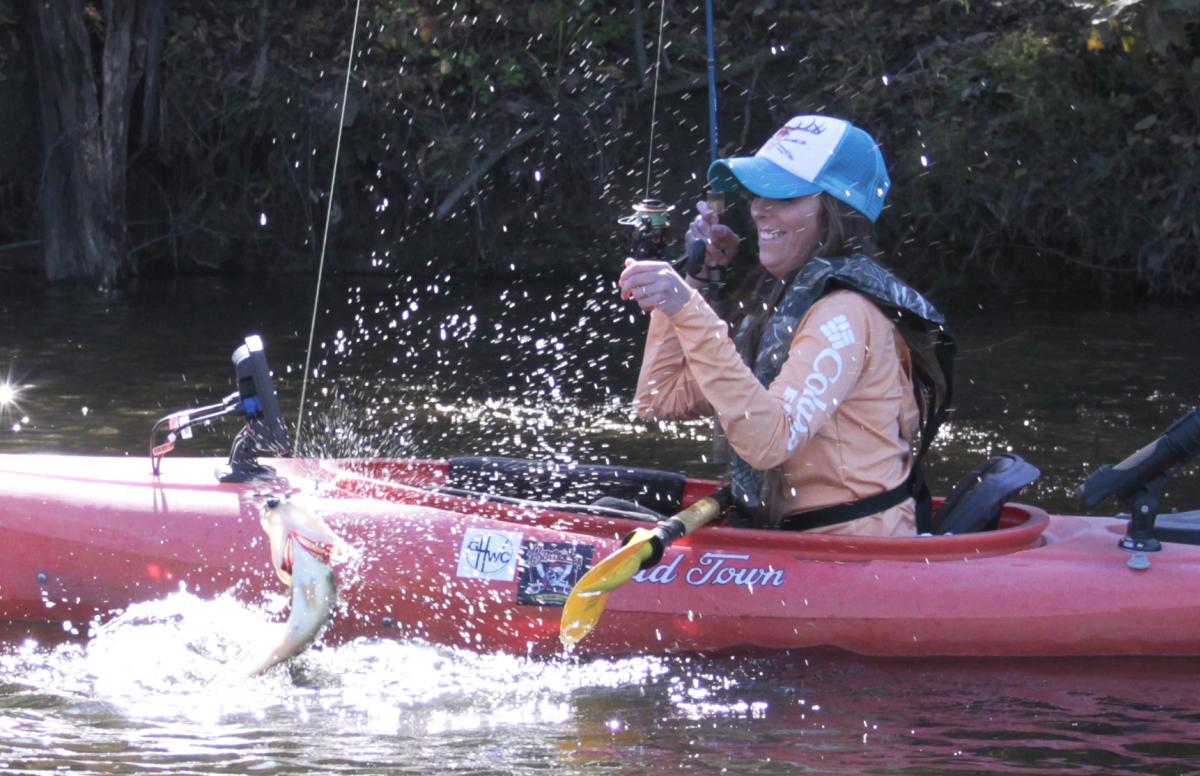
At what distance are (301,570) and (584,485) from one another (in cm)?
102

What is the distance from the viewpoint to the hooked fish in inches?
165

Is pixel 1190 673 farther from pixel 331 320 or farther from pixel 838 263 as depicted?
pixel 331 320

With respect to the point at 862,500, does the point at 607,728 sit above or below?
below

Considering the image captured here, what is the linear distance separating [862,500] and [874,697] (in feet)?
1.68

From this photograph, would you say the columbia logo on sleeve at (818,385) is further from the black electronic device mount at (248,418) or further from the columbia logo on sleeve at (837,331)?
the black electronic device mount at (248,418)

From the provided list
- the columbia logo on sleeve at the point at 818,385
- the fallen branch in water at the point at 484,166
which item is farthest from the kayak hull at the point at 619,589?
the fallen branch in water at the point at 484,166

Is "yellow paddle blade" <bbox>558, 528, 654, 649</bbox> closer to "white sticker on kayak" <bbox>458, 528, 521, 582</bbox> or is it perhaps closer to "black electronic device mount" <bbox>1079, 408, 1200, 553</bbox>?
"white sticker on kayak" <bbox>458, 528, 521, 582</bbox>

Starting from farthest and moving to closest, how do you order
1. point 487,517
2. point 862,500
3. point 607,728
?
1. point 487,517
2. point 862,500
3. point 607,728

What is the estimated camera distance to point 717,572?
439 centimetres

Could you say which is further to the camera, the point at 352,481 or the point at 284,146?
the point at 284,146

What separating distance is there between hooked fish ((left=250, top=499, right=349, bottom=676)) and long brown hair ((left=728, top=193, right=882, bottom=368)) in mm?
1240

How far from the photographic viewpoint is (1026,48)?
10727 millimetres

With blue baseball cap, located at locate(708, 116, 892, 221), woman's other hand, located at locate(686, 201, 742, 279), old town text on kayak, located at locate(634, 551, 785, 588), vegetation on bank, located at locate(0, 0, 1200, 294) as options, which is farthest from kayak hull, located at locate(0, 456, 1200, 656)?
vegetation on bank, located at locate(0, 0, 1200, 294)

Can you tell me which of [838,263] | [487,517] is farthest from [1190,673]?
[487,517]
